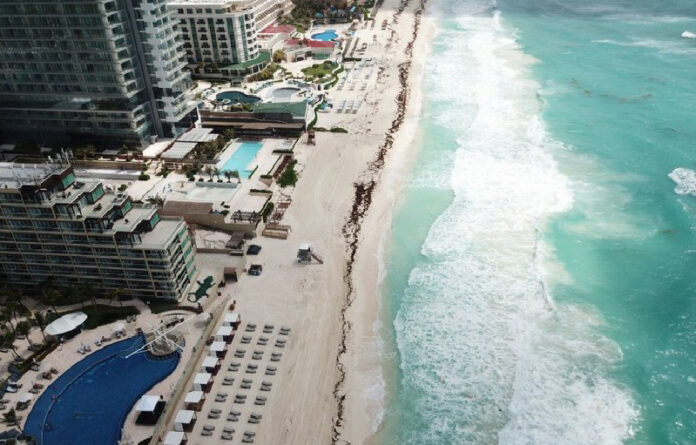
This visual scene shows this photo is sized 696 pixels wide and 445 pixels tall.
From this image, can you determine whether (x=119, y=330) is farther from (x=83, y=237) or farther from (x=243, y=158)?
(x=243, y=158)

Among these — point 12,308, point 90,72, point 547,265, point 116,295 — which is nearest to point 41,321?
point 12,308

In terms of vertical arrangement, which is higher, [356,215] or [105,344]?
[105,344]

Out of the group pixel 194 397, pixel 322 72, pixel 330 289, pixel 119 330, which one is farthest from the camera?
pixel 322 72

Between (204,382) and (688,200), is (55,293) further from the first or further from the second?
(688,200)

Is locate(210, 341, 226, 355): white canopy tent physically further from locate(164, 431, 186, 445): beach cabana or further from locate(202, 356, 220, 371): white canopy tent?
locate(164, 431, 186, 445): beach cabana

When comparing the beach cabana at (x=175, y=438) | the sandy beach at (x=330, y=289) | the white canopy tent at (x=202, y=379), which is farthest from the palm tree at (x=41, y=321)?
the sandy beach at (x=330, y=289)

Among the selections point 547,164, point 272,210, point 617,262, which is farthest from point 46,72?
point 617,262
